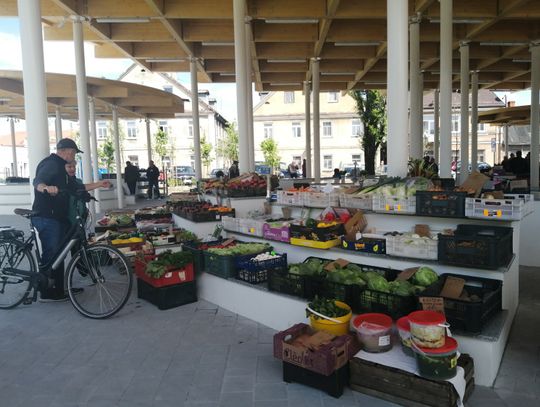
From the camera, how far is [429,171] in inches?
264

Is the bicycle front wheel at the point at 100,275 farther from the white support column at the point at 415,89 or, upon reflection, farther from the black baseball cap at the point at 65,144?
Result: the white support column at the point at 415,89

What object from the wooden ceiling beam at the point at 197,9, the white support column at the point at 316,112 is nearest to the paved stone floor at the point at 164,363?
the wooden ceiling beam at the point at 197,9

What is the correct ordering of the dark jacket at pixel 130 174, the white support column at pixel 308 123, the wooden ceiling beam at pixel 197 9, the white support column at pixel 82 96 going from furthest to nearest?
the white support column at pixel 308 123 → the dark jacket at pixel 130 174 → the wooden ceiling beam at pixel 197 9 → the white support column at pixel 82 96

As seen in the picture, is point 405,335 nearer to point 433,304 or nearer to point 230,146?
point 433,304

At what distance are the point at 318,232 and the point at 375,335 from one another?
6.06 feet

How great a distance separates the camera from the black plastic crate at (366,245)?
15.6 feet

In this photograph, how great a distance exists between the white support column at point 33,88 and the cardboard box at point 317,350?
4.35 m

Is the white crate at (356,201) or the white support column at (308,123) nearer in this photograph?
the white crate at (356,201)

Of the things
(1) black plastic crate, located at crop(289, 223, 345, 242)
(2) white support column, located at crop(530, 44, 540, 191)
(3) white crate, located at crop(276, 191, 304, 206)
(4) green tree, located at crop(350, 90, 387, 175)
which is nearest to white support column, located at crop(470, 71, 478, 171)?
(4) green tree, located at crop(350, 90, 387, 175)

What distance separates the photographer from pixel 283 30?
611 inches

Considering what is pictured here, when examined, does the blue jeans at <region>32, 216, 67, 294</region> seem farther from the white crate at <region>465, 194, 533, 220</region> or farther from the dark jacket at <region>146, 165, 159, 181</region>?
the dark jacket at <region>146, 165, 159, 181</region>

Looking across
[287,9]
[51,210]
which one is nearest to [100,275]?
[51,210]

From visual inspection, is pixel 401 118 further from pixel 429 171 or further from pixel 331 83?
pixel 331 83

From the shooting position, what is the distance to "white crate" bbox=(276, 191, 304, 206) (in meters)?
6.80
